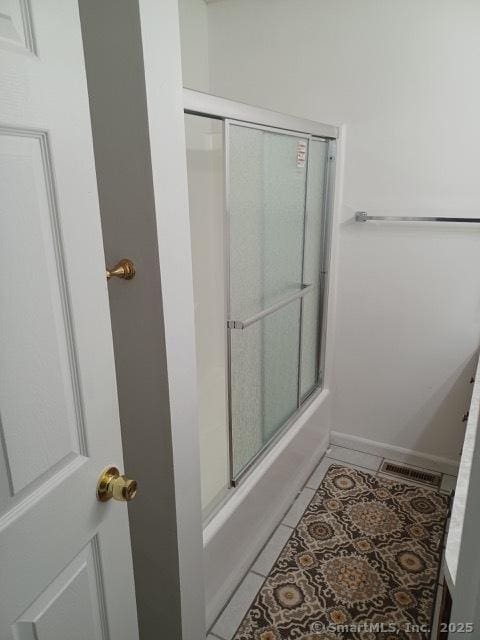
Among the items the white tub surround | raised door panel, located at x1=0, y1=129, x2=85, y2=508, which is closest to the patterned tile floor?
the white tub surround

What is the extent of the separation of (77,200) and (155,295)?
0.33 metres

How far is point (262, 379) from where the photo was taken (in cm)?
183

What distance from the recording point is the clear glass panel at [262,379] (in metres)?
1.64

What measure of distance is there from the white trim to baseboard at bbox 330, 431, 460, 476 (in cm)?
167

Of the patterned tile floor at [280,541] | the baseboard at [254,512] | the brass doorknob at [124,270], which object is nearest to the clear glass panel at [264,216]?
the brass doorknob at [124,270]

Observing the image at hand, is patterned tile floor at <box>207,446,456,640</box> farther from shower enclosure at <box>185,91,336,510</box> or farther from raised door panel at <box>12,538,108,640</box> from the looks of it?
raised door panel at <box>12,538,108,640</box>

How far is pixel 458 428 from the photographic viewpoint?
2.27 meters

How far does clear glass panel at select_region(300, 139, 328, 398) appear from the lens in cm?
201

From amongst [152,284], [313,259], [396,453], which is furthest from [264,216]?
[396,453]

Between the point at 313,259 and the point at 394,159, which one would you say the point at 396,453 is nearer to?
the point at 313,259

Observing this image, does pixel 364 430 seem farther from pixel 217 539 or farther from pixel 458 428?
pixel 217 539

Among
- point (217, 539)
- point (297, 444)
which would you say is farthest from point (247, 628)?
point (297, 444)

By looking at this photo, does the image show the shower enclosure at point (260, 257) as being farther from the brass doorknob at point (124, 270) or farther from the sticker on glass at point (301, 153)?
the brass doorknob at point (124, 270)

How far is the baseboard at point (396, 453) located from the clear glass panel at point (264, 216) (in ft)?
3.52
